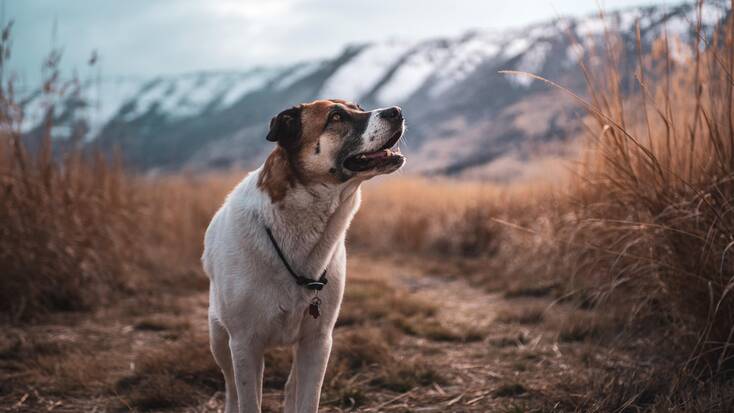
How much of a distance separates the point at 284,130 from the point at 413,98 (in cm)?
4749

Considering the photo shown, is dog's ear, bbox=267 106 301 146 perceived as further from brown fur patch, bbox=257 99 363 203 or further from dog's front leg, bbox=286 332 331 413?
dog's front leg, bbox=286 332 331 413

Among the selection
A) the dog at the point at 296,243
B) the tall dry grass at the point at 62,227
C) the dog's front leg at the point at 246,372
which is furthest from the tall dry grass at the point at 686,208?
the tall dry grass at the point at 62,227

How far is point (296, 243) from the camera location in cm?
251

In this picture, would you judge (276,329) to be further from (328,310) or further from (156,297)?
(156,297)

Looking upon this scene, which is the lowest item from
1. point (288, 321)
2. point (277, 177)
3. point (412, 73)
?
point (288, 321)

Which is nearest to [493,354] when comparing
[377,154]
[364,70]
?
[377,154]

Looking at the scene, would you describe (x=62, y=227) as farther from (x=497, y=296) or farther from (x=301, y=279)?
(x=497, y=296)

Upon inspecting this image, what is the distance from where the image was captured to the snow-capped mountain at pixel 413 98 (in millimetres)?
37062

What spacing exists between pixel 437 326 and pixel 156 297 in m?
2.96

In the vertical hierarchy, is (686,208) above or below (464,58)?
below

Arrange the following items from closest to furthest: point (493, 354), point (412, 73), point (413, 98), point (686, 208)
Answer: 1. point (686, 208)
2. point (493, 354)
3. point (413, 98)
4. point (412, 73)

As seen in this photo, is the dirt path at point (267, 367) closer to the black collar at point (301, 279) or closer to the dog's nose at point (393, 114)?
the black collar at point (301, 279)

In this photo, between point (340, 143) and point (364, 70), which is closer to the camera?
point (340, 143)

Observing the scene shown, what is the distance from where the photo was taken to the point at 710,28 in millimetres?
3342
